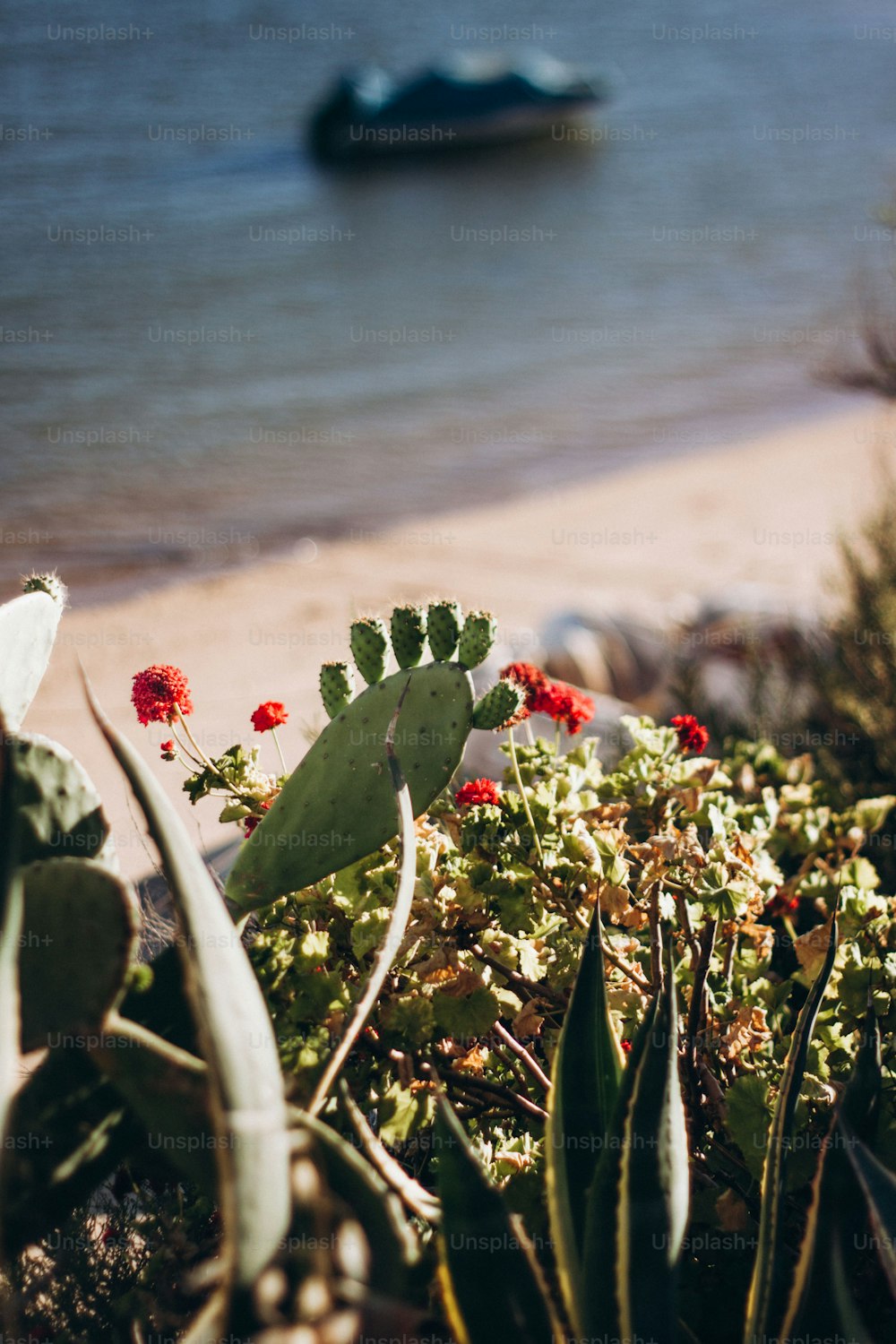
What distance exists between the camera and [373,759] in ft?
6.55

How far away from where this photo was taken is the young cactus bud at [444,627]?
6.59 feet

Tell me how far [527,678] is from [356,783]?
15.2 inches

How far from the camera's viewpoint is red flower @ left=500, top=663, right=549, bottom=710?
6.74ft


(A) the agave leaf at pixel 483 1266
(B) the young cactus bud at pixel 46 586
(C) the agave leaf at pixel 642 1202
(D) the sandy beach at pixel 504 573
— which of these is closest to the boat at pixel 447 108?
(D) the sandy beach at pixel 504 573

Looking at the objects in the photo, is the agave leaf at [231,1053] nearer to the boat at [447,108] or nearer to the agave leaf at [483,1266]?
the agave leaf at [483,1266]

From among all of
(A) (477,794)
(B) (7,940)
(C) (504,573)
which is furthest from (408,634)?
(C) (504,573)

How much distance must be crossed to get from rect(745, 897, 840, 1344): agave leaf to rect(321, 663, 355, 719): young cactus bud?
1.03 meters

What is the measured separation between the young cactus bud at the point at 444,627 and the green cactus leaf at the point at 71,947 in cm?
80

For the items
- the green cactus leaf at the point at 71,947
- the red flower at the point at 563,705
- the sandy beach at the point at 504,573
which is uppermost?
the sandy beach at the point at 504,573

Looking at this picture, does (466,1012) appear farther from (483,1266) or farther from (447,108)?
(447,108)

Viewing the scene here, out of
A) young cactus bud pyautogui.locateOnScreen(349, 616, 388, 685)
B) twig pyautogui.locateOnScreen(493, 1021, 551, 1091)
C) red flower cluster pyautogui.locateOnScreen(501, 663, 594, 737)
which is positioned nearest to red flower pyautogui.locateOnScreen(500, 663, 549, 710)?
red flower cluster pyautogui.locateOnScreen(501, 663, 594, 737)

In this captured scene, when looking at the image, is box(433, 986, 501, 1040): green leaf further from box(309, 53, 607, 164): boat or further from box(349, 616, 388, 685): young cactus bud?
box(309, 53, 607, 164): boat

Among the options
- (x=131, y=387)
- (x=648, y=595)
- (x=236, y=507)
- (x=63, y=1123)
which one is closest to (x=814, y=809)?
(x=63, y=1123)

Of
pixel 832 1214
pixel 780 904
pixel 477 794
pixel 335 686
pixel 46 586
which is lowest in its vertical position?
pixel 832 1214
